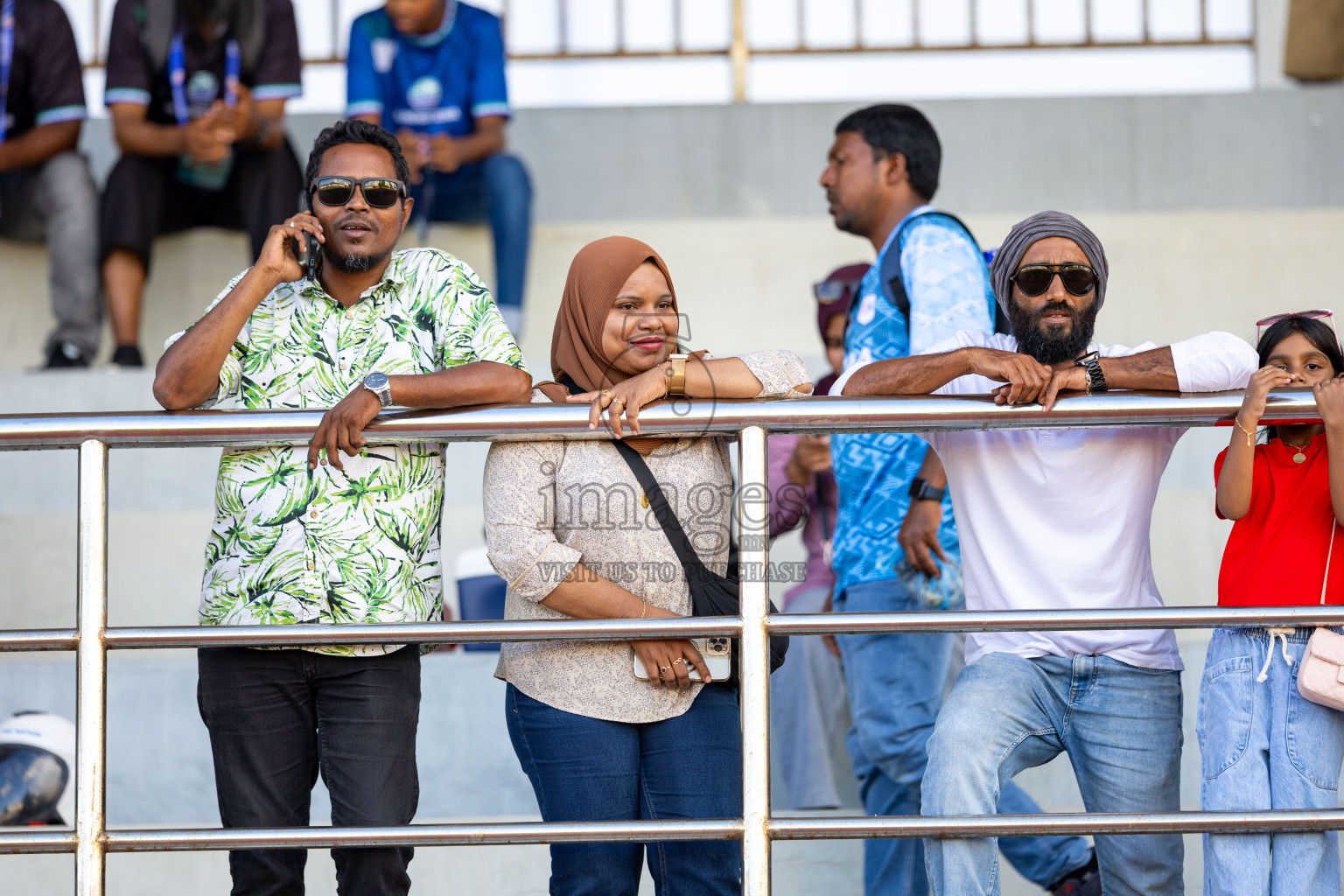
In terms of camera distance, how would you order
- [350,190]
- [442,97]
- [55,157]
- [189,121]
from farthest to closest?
Answer: [442,97] < [55,157] < [189,121] < [350,190]

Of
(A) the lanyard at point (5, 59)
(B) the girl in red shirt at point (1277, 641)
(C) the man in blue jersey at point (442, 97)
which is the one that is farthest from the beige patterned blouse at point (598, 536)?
(A) the lanyard at point (5, 59)

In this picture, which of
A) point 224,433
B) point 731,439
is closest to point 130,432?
point 224,433

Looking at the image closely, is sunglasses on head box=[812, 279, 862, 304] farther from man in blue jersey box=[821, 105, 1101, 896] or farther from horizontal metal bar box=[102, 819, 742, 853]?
horizontal metal bar box=[102, 819, 742, 853]

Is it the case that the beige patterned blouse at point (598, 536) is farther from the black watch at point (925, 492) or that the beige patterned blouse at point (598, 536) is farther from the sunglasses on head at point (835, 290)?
the sunglasses on head at point (835, 290)

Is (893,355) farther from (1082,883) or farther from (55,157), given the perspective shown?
(55,157)

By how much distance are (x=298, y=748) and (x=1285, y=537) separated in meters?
1.95

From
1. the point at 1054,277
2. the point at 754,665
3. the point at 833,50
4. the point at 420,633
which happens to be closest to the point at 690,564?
the point at 754,665

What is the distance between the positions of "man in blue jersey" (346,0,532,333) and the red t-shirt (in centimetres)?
358

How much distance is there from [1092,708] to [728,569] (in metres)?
0.76

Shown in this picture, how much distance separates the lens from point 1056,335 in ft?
9.49

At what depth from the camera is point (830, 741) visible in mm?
4445

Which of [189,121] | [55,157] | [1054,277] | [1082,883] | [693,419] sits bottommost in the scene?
[1082,883]

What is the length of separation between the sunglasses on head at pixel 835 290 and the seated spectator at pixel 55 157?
309 cm

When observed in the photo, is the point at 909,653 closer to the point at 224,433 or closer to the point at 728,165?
the point at 224,433
